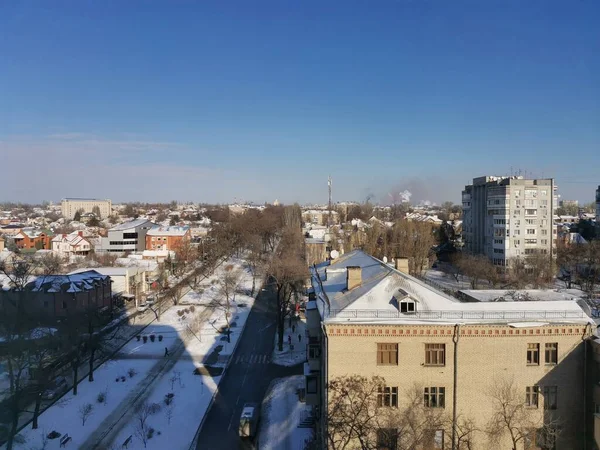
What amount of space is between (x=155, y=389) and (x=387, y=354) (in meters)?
12.5

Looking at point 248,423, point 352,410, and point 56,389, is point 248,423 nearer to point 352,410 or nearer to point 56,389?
point 352,410

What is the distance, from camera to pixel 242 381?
23.0m

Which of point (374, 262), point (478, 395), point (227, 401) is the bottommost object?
point (227, 401)

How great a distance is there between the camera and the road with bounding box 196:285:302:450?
1762 centimetres

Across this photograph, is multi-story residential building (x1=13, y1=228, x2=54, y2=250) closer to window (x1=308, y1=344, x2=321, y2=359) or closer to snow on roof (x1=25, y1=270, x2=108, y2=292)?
snow on roof (x1=25, y1=270, x2=108, y2=292)

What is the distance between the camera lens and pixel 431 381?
42.1 ft

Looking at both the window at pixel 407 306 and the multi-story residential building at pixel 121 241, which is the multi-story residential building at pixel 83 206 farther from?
the window at pixel 407 306

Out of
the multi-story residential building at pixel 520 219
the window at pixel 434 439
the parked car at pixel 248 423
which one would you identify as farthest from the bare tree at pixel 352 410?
the multi-story residential building at pixel 520 219

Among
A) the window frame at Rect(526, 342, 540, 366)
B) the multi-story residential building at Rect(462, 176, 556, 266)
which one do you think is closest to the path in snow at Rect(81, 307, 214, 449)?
the window frame at Rect(526, 342, 540, 366)

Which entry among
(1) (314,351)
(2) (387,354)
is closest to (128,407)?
(1) (314,351)

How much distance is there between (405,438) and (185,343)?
1834cm

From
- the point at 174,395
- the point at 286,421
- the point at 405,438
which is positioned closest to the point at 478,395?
the point at 405,438

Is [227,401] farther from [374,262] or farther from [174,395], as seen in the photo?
[374,262]

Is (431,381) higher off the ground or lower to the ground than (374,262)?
lower
